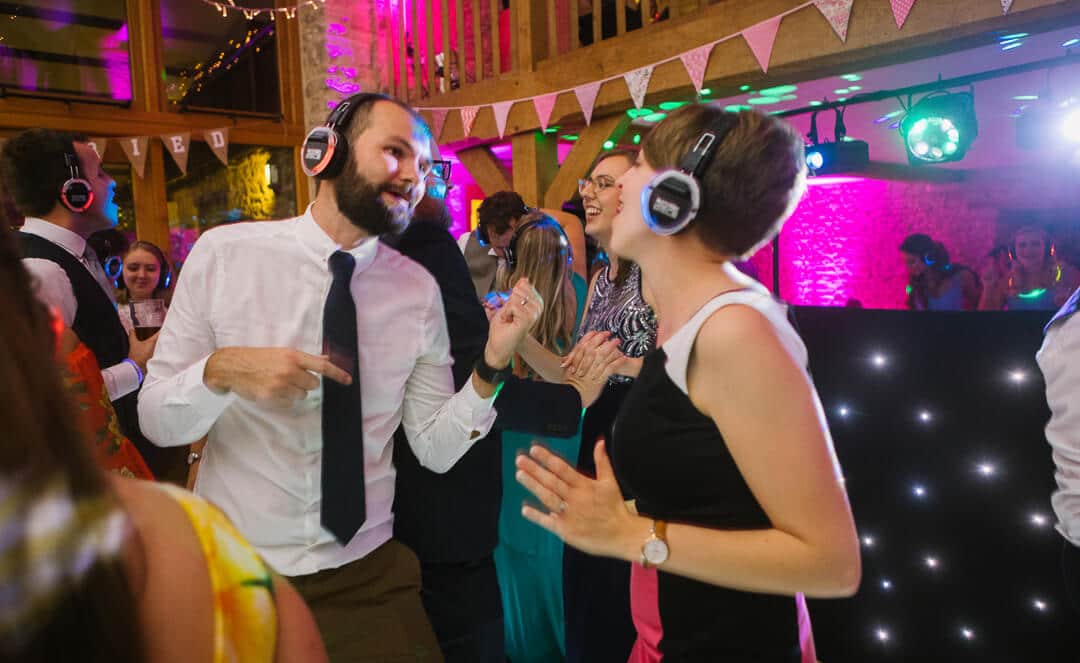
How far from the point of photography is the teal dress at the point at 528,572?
107 inches

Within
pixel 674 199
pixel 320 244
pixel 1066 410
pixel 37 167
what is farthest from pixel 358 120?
pixel 1066 410

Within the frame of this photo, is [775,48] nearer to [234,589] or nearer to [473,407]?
[473,407]

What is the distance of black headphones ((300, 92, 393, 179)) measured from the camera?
5.19 ft

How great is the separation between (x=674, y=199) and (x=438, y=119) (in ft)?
18.9

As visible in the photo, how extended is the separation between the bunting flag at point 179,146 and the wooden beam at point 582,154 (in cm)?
439

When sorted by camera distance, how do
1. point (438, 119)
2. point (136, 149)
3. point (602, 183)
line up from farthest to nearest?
point (136, 149) → point (438, 119) → point (602, 183)

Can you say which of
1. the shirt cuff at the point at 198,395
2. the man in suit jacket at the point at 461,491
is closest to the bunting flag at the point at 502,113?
the man in suit jacket at the point at 461,491

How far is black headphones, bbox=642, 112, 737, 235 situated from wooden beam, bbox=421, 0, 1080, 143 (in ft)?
9.38

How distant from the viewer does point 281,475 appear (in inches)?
57.4

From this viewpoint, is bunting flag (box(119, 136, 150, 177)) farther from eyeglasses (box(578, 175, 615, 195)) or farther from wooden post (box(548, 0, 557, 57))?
eyeglasses (box(578, 175, 615, 195))

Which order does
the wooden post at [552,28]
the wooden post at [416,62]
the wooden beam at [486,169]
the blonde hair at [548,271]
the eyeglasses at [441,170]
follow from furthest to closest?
the wooden post at [416,62] → the wooden beam at [486,169] → the wooden post at [552,28] → the blonde hair at [548,271] → the eyeglasses at [441,170]

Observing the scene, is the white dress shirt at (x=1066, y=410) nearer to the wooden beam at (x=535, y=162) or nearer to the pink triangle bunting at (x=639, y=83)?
the pink triangle bunting at (x=639, y=83)

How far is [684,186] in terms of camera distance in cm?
113

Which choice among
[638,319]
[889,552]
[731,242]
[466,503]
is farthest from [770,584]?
[889,552]
